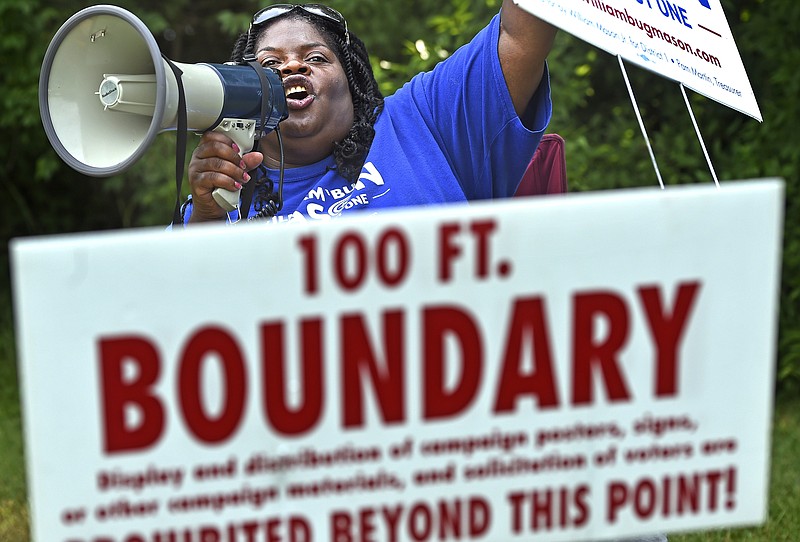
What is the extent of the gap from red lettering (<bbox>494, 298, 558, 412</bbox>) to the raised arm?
1095 mm

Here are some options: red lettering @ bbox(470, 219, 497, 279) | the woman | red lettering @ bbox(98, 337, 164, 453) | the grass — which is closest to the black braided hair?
the woman

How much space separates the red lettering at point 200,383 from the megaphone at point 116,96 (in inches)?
38.2

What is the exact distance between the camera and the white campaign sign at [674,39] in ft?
7.97

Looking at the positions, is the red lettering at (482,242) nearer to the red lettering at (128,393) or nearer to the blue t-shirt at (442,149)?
the red lettering at (128,393)

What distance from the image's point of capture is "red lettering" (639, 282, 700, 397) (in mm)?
1632

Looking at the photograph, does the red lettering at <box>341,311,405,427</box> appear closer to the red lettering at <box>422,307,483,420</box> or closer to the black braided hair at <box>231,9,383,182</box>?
the red lettering at <box>422,307,483,420</box>

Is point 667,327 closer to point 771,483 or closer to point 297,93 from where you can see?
point 297,93

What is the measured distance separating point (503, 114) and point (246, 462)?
1284mm

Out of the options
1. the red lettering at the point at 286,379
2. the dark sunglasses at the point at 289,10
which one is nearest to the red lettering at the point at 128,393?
the red lettering at the point at 286,379

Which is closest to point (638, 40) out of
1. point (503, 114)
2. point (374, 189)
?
point (503, 114)

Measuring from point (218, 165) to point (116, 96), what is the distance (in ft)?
0.90

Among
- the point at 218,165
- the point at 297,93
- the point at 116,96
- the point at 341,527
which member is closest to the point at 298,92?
the point at 297,93

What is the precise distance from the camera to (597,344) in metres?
1.63

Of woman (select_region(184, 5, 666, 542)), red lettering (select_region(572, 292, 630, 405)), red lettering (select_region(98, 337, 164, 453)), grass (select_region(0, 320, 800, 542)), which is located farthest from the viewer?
grass (select_region(0, 320, 800, 542))
